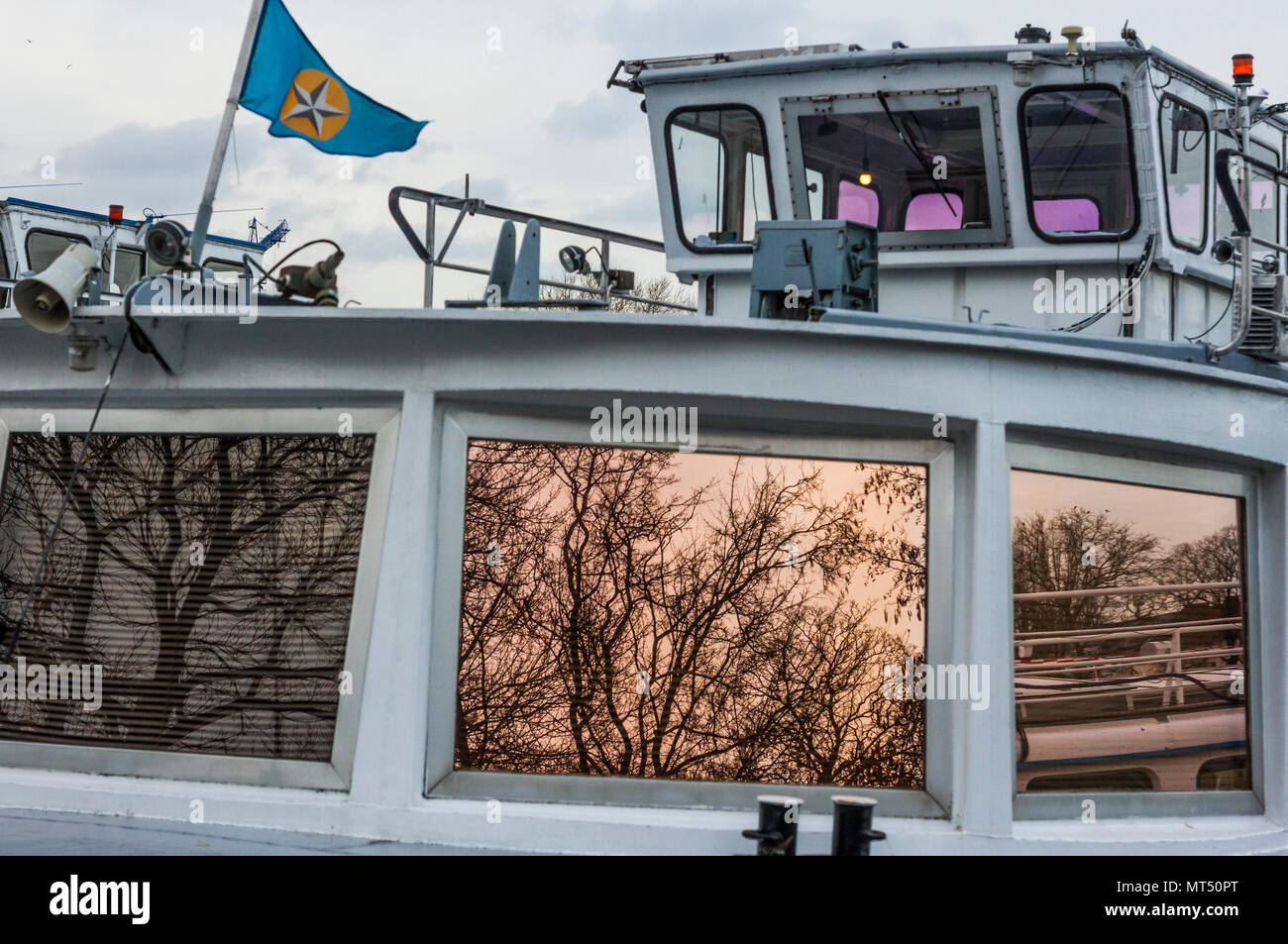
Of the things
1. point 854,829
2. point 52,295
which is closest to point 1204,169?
point 854,829

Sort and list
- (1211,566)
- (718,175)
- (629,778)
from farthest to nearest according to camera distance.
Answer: (718,175)
(1211,566)
(629,778)

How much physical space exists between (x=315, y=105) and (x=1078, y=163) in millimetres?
3920

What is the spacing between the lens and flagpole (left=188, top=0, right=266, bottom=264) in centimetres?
628

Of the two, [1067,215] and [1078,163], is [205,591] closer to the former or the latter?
[1067,215]

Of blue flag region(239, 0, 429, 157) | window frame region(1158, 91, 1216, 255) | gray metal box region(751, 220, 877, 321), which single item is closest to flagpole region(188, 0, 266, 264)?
blue flag region(239, 0, 429, 157)

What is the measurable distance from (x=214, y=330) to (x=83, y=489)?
87 centimetres

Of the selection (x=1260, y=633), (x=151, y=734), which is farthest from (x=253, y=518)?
(x=1260, y=633)

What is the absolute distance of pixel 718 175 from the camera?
9.17m

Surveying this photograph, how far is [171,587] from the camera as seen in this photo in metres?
5.95

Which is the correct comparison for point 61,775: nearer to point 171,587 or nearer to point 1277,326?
point 171,587

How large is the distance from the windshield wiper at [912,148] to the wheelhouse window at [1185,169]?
3.62ft

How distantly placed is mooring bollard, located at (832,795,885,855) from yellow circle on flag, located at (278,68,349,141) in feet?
11.6

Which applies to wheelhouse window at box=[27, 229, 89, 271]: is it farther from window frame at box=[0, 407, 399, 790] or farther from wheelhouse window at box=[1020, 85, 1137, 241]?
wheelhouse window at box=[1020, 85, 1137, 241]

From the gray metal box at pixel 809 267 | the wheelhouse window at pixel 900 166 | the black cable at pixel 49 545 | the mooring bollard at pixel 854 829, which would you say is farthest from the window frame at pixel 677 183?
the mooring bollard at pixel 854 829
